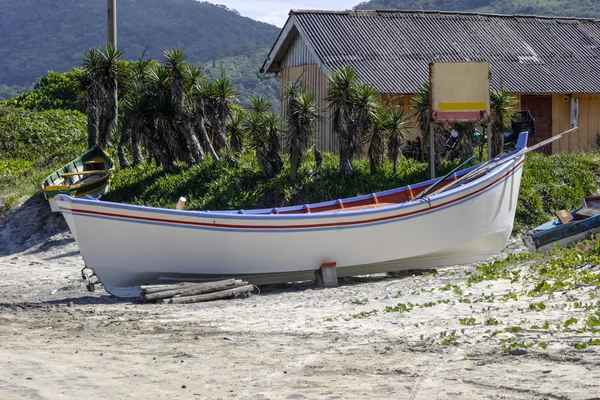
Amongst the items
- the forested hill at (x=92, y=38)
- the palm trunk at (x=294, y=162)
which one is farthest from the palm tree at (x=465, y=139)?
the forested hill at (x=92, y=38)

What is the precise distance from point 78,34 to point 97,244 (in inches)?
7195

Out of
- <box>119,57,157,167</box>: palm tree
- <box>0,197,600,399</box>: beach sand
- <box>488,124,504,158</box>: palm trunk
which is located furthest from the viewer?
<box>119,57,157,167</box>: palm tree

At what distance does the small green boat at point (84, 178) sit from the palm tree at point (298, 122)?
468 cm

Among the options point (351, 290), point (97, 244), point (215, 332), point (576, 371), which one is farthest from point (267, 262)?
point (576, 371)

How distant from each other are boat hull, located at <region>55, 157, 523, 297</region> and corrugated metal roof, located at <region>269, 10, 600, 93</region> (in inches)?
327

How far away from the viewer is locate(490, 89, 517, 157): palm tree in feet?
60.2

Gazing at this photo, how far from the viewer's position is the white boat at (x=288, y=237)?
41.5 feet

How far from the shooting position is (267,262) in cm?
1330

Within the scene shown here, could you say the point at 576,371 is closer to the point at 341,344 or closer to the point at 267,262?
the point at 341,344

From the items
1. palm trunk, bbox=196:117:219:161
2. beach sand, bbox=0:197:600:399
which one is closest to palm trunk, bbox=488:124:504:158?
beach sand, bbox=0:197:600:399

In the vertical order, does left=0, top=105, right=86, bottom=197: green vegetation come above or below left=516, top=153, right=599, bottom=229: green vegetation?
above

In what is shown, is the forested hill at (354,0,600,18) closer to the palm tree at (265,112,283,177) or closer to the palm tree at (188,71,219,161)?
the palm tree at (188,71,219,161)

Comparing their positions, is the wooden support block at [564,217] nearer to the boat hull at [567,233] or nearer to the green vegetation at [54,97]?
the boat hull at [567,233]

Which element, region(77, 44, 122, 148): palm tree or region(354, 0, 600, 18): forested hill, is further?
region(354, 0, 600, 18): forested hill
